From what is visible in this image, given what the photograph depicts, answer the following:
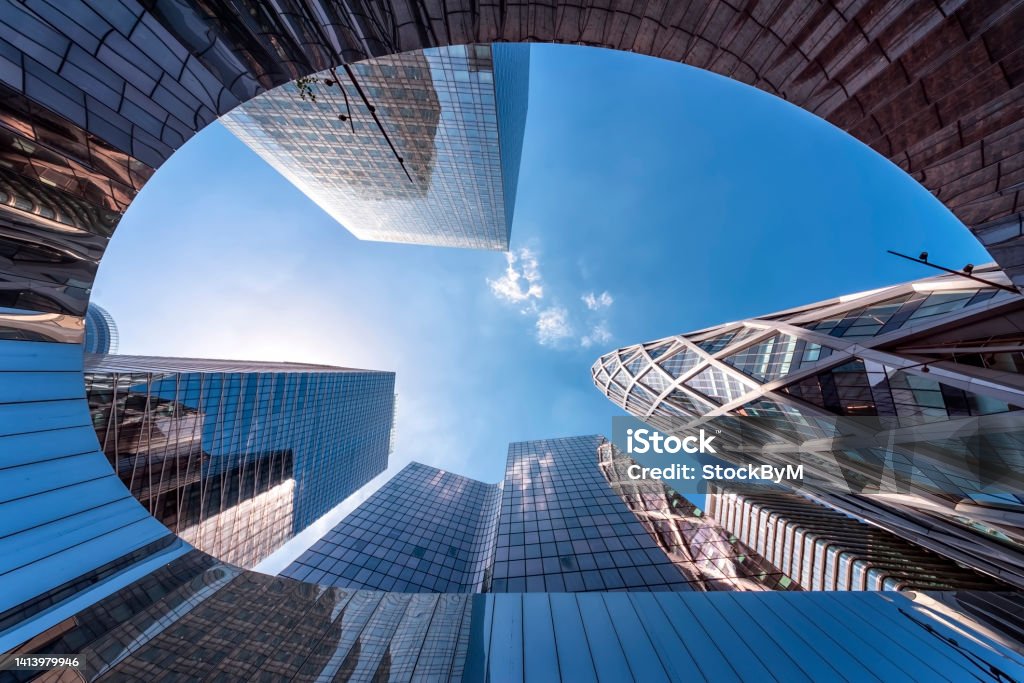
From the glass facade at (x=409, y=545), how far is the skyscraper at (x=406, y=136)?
34434 mm

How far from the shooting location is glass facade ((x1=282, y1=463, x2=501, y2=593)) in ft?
88.3

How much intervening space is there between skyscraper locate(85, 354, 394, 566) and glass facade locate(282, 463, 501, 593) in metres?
15.6

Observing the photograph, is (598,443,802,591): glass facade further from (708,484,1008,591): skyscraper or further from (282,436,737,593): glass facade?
(708,484,1008,591): skyscraper

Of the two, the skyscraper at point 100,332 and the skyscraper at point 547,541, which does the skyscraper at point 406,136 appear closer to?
the skyscraper at point 547,541

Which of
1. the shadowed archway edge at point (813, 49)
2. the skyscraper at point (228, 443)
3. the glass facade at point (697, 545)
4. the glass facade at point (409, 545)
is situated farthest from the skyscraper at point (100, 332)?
the glass facade at point (697, 545)

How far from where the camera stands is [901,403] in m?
13.3

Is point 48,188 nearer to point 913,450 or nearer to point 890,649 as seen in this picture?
point 890,649

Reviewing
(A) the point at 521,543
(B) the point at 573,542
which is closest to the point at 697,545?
(B) the point at 573,542

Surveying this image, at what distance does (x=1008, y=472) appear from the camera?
11570 mm

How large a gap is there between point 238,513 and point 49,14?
53900 mm

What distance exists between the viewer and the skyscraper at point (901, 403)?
36.3ft

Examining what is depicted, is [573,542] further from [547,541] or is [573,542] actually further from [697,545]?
[697,545]

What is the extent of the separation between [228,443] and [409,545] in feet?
83.4

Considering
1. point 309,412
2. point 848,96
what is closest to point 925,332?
point 848,96
